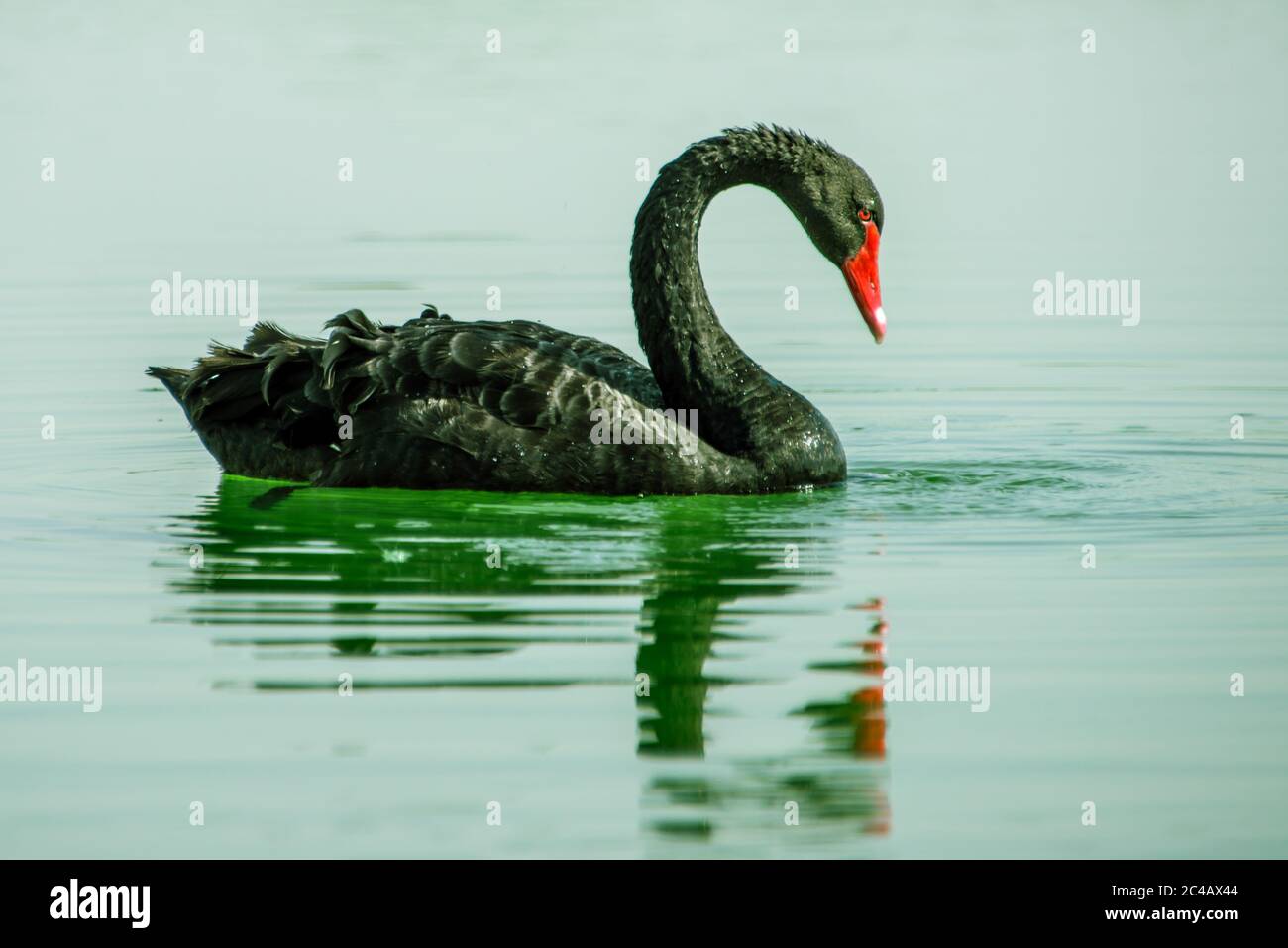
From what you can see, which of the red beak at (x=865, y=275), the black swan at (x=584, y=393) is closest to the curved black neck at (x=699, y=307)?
the black swan at (x=584, y=393)

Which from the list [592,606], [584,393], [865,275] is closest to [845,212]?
[865,275]

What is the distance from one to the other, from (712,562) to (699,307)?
6.82 ft

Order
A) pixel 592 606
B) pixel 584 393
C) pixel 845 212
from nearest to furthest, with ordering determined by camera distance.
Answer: pixel 592 606
pixel 584 393
pixel 845 212

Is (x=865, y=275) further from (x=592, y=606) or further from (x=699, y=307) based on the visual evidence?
(x=592, y=606)

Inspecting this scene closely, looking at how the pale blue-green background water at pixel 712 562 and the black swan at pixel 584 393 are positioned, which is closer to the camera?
the pale blue-green background water at pixel 712 562

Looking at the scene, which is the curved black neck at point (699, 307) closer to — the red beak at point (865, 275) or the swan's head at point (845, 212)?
the swan's head at point (845, 212)

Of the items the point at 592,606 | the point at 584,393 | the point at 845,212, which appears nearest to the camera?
the point at 592,606

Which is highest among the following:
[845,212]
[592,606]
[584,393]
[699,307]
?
[845,212]

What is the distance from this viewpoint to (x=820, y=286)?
16.7 m

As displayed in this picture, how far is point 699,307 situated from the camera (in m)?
9.99

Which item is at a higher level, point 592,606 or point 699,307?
point 699,307

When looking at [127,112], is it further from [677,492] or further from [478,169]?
[677,492]

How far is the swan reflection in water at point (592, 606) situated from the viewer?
585 cm

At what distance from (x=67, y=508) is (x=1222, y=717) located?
542 cm
